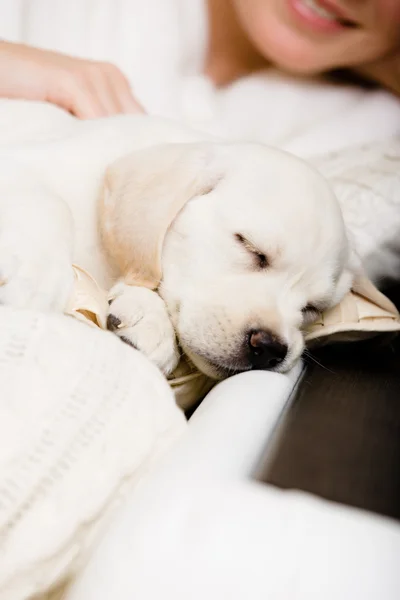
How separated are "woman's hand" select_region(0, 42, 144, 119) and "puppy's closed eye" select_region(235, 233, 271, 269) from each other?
32.3 inches

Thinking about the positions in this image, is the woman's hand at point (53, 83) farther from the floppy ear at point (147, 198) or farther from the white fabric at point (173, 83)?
the floppy ear at point (147, 198)

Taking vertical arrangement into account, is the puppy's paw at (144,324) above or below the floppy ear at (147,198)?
below

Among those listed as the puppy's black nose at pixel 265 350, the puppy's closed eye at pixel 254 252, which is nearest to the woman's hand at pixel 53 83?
the puppy's closed eye at pixel 254 252

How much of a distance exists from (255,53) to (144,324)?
1.99 metres

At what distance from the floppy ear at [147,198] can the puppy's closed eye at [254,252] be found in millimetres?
157

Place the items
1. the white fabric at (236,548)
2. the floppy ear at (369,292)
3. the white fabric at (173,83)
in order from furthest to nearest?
the white fabric at (173,83) < the floppy ear at (369,292) < the white fabric at (236,548)

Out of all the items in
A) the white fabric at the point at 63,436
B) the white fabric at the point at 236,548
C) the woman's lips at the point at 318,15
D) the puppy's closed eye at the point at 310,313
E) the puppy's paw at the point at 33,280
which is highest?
the woman's lips at the point at 318,15

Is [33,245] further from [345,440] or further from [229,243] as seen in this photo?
[345,440]

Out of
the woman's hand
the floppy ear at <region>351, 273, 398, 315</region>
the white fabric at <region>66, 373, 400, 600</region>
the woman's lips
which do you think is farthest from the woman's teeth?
the white fabric at <region>66, 373, 400, 600</region>

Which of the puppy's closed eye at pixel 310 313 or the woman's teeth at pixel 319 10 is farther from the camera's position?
the woman's teeth at pixel 319 10

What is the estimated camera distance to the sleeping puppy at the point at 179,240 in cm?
120

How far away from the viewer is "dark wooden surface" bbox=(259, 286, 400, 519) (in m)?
0.67

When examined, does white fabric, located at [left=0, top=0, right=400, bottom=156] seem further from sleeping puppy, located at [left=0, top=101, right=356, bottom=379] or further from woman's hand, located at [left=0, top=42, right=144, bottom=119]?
sleeping puppy, located at [left=0, top=101, right=356, bottom=379]

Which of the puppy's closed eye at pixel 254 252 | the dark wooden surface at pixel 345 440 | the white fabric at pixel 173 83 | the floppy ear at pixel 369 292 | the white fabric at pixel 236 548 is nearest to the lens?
the white fabric at pixel 236 548
